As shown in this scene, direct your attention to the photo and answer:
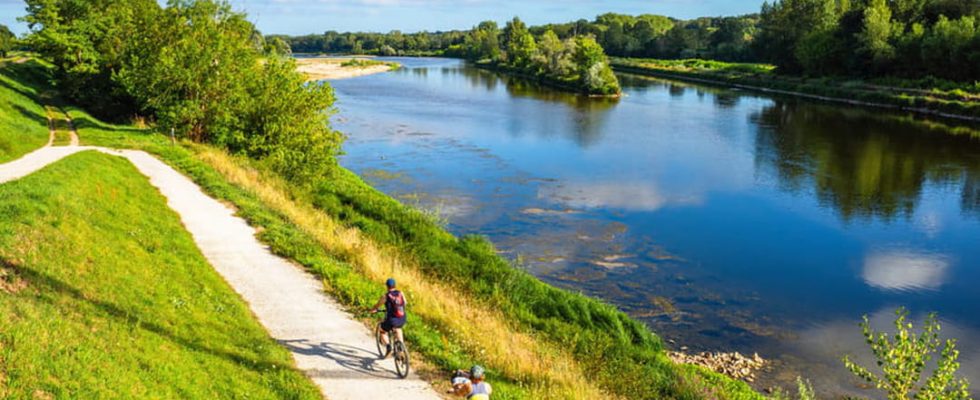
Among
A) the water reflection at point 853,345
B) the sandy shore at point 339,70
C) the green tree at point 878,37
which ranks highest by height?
the green tree at point 878,37

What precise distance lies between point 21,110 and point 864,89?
85744mm

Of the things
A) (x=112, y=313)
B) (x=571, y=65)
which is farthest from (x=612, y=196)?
(x=571, y=65)

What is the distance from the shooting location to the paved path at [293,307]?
1239 centimetres

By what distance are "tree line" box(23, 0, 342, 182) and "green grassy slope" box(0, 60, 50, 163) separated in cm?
272

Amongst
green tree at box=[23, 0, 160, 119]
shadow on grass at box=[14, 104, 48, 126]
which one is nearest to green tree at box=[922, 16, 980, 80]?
green tree at box=[23, 0, 160, 119]

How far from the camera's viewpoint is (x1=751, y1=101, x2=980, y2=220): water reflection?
37.3 m

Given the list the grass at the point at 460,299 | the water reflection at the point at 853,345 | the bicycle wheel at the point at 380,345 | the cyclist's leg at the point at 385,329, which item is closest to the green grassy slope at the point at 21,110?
the grass at the point at 460,299

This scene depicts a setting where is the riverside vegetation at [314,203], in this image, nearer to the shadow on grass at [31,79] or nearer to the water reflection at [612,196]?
the shadow on grass at [31,79]

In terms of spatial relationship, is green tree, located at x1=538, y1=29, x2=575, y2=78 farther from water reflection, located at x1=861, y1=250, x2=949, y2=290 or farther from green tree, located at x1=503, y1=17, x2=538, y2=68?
water reflection, located at x1=861, y1=250, x2=949, y2=290

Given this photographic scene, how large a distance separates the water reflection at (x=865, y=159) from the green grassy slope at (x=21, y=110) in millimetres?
36609

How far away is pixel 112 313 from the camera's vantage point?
1232 centimetres

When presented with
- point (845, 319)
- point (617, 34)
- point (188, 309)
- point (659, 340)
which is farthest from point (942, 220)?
point (617, 34)

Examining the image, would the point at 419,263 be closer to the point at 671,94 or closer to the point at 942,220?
the point at 942,220

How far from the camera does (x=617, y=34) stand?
193 metres
